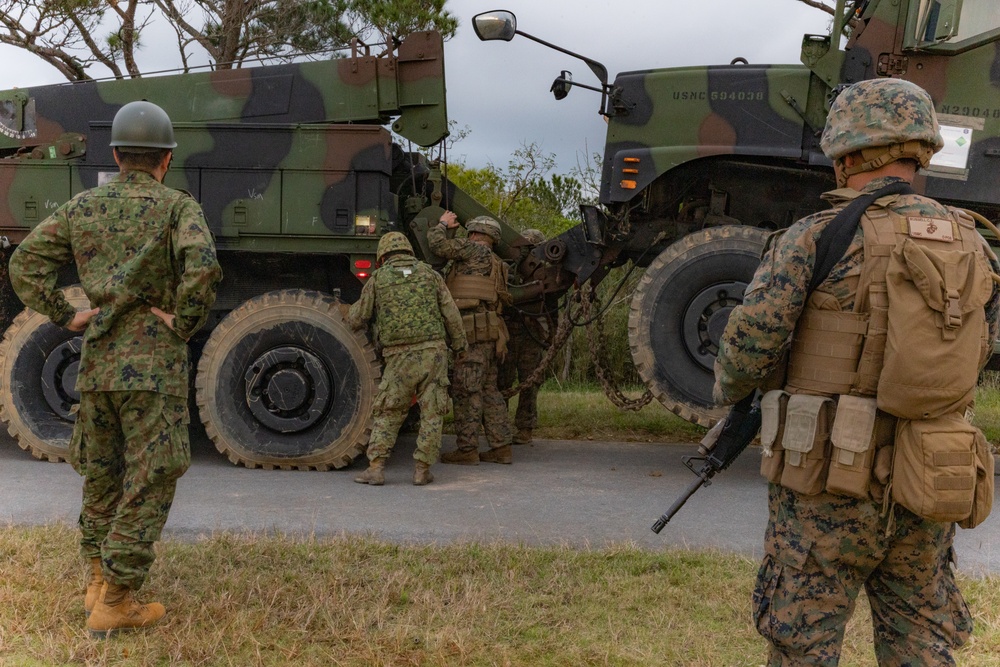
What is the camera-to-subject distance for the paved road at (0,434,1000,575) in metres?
5.15

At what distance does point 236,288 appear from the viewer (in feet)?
23.8

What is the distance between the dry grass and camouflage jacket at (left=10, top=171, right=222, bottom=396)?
0.94 metres

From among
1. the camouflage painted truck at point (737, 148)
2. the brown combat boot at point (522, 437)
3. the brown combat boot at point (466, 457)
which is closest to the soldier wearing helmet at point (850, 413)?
the camouflage painted truck at point (737, 148)

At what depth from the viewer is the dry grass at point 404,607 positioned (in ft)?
11.9

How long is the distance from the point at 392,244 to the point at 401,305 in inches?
16.4

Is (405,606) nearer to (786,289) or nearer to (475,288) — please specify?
(786,289)

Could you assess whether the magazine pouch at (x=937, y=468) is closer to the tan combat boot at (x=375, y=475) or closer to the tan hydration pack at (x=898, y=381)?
the tan hydration pack at (x=898, y=381)

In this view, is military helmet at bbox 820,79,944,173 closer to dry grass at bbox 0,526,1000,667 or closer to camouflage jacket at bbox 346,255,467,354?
dry grass at bbox 0,526,1000,667

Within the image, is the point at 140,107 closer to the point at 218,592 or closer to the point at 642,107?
the point at 218,592

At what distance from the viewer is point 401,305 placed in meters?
6.56

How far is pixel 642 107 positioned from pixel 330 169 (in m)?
2.16

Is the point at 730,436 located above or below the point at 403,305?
above

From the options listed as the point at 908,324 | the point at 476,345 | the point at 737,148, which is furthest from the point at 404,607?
the point at 737,148

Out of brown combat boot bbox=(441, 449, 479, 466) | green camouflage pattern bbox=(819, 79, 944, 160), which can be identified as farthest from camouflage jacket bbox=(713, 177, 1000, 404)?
brown combat boot bbox=(441, 449, 479, 466)
